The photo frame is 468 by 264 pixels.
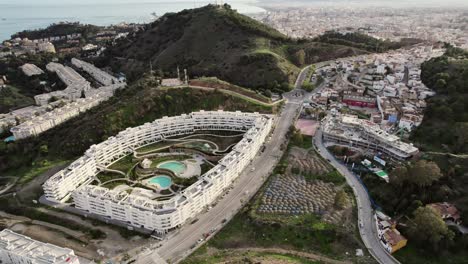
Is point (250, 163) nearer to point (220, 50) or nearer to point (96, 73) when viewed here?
point (220, 50)

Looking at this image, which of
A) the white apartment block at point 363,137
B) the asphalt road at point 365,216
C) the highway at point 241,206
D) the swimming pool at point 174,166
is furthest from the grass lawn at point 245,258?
the white apartment block at point 363,137

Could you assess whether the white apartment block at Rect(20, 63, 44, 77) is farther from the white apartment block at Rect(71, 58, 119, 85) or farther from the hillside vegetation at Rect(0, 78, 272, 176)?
the hillside vegetation at Rect(0, 78, 272, 176)

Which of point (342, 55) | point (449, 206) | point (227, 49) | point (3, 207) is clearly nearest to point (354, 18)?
point (342, 55)

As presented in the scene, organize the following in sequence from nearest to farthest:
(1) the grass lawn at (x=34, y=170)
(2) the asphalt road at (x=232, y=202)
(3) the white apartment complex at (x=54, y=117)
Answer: (2) the asphalt road at (x=232, y=202), (1) the grass lawn at (x=34, y=170), (3) the white apartment complex at (x=54, y=117)

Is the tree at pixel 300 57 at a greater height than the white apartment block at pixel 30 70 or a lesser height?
greater

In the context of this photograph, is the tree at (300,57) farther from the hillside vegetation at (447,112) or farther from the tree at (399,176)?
the tree at (399,176)

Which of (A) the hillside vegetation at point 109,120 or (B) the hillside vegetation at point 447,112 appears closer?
(B) the hillside vegetation at point 447,112

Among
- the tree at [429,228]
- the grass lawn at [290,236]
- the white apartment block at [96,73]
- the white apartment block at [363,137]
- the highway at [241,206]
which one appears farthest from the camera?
the white apartment block at [96,73]

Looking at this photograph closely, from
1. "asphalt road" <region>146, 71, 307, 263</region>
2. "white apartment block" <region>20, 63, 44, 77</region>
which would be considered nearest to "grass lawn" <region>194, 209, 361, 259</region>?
"asphalt road" <region>146, 71, 307, 263</region>
